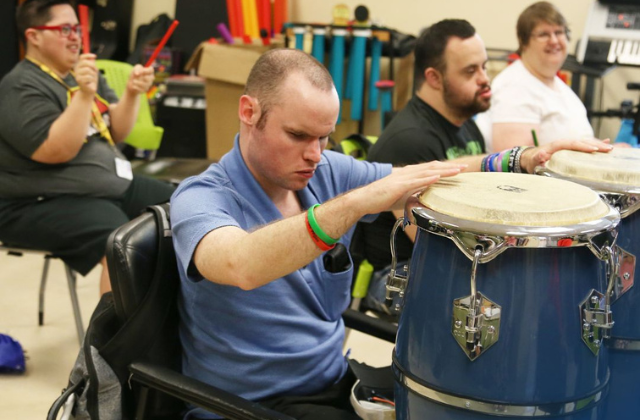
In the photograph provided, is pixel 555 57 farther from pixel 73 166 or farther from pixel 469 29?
pixel 73 166

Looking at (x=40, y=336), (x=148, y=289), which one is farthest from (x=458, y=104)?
(x=40, y=336)

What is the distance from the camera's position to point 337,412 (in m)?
1.51

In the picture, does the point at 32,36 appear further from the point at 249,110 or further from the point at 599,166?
the point at 599,166

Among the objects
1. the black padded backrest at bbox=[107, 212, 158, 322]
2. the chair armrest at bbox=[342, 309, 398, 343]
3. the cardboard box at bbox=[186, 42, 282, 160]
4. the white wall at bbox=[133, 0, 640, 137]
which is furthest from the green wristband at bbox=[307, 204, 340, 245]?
the white wall at bbox=[133, 0, 640, 137]

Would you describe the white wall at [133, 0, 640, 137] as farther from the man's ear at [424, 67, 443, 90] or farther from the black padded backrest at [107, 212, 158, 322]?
the black padded backrest at [107, 212, 158, 322]

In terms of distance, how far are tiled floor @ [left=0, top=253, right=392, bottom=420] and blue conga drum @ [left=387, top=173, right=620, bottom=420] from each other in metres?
1.66

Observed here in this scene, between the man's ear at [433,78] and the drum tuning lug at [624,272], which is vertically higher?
the man's ear at [433,78]

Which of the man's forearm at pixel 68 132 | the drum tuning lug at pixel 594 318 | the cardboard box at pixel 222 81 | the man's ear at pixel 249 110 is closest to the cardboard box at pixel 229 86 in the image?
the cardboard box at pixel 222 81

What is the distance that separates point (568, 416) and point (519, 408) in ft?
0.30

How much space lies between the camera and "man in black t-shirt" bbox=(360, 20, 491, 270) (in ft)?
7.81

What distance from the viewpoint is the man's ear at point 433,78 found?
260 centimetres

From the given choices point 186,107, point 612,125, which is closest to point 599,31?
point 612,125

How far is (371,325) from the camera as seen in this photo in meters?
1.78

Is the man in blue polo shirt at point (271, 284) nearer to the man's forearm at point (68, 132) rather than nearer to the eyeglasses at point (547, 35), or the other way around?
the man's forearm at point (68, 132)
